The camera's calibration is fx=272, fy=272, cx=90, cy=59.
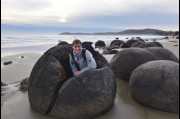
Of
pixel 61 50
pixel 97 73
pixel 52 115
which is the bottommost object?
pixel 52 115

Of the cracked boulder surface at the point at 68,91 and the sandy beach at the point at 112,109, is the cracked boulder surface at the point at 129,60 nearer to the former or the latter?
the sandy beach at the point at 112,109

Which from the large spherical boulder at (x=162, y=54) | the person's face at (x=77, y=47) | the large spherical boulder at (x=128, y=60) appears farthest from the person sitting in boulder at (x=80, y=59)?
A: the large spherical boulder at (x=162, y=54)

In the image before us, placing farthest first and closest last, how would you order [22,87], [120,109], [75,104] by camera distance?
[22,87] → [120,109] → [75,104]

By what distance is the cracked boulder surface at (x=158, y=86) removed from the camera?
521cm

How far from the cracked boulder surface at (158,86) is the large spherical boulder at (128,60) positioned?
1.39 m

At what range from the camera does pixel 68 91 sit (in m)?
4.77

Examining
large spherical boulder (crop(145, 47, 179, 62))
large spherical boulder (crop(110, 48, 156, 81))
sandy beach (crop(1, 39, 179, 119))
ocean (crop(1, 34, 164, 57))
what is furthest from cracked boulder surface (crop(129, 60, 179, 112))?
ocean (crop(1, 34, 164, 57))

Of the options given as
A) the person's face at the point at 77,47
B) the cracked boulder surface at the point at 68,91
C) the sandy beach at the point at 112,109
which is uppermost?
the person's face at the point at 77,47

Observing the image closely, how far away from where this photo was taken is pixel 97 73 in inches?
197

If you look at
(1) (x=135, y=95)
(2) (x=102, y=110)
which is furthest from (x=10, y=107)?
(1) (x=135, y=95)

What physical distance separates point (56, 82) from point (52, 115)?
60cm

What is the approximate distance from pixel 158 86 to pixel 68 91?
1812 millimetres

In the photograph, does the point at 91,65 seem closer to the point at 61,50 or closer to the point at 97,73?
the point at 97,73

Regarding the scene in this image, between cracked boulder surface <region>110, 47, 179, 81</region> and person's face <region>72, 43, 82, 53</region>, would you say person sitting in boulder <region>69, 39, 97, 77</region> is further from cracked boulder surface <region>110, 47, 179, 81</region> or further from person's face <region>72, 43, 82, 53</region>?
cracked boulder surface <region>110, 47, 179, 81</region>
